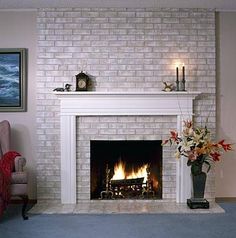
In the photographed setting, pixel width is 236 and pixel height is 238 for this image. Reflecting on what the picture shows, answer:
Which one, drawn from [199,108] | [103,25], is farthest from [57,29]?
[199,108]

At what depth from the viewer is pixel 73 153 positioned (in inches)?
195

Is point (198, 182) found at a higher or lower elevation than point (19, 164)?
lower

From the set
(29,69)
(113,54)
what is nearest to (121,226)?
(113,54)

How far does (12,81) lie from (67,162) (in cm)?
123

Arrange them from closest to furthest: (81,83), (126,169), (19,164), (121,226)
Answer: (121,226)
(19,164)
(81,83)
(126,169)

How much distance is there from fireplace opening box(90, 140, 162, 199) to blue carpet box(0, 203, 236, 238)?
77 cm

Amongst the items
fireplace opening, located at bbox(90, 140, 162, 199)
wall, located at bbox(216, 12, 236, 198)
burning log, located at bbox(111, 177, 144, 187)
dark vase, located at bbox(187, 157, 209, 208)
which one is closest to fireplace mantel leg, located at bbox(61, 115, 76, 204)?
fireplace opening, located at bbox(90, 140, 162, 199)

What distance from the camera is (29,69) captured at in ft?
16.6

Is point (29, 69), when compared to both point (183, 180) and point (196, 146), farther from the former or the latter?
point (183, 180)

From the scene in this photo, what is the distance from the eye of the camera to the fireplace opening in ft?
16.7

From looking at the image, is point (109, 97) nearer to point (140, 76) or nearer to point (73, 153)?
point (140, 76)

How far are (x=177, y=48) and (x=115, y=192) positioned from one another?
1.97 m

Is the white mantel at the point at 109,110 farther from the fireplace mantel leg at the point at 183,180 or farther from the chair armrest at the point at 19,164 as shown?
the chair armrest at the point at 19,164

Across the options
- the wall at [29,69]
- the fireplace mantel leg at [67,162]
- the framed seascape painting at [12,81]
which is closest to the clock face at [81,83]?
the fireplace mantel leg at [67,162]
